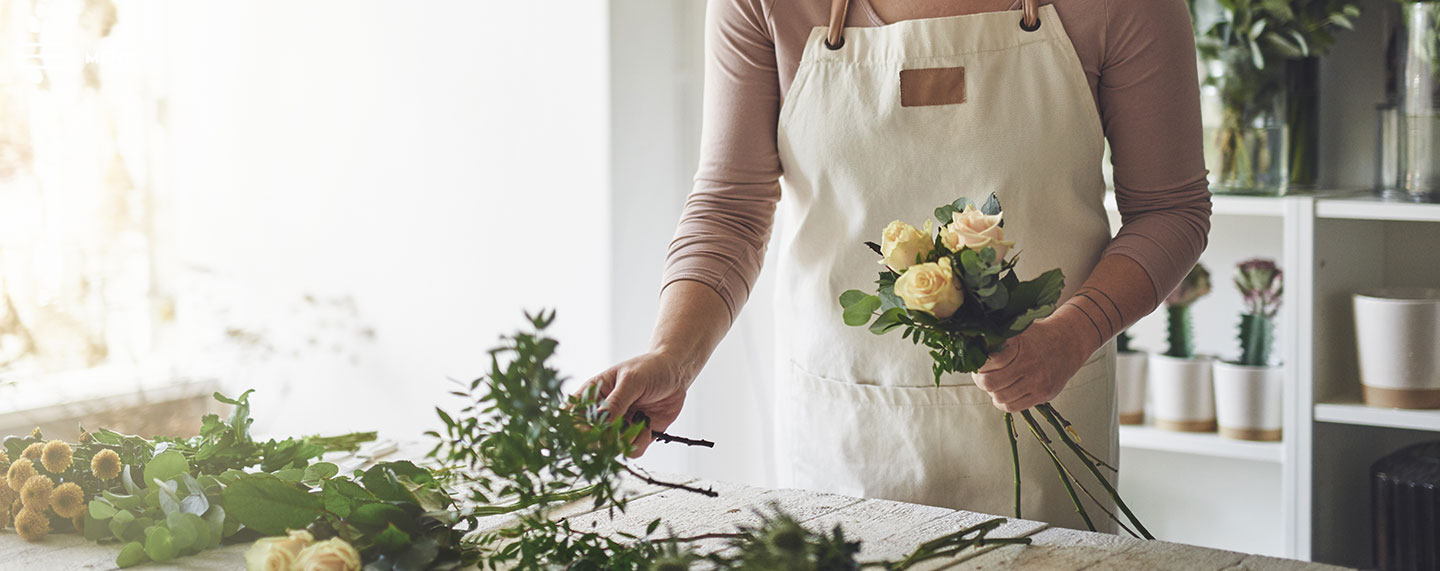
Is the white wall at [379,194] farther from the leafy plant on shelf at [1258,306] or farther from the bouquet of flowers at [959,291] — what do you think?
the bouquet of flowers at [959,291]

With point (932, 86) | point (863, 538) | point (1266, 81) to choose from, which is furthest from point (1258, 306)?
point (863, 538)

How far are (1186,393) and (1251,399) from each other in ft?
0.36

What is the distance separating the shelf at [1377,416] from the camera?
6.20 feet

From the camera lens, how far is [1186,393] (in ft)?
7.07

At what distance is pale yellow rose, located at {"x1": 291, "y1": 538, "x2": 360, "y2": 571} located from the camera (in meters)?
0.88

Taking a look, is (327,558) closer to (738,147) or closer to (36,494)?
(36,494)

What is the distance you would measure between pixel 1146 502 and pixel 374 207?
1.77 m

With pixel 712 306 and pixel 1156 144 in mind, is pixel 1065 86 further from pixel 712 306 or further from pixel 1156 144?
pixel 712 306

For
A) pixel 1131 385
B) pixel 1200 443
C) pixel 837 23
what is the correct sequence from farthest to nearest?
1. pixel 1131 385
2. pixel 1200 443
3. pixel 837 23

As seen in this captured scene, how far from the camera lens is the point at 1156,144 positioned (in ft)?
4.12

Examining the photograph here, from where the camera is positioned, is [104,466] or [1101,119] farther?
[1101,119]

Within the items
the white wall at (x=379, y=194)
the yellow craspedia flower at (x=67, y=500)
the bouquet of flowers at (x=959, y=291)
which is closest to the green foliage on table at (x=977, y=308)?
the bouquet of flowers at (x=959, y=291)

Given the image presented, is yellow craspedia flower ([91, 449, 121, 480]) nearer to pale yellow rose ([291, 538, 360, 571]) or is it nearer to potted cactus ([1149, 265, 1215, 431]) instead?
pale yellow rose ([291, 538, 360, 571])

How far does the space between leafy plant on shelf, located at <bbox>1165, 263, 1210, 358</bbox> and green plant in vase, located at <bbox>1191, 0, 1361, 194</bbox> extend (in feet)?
0.53
